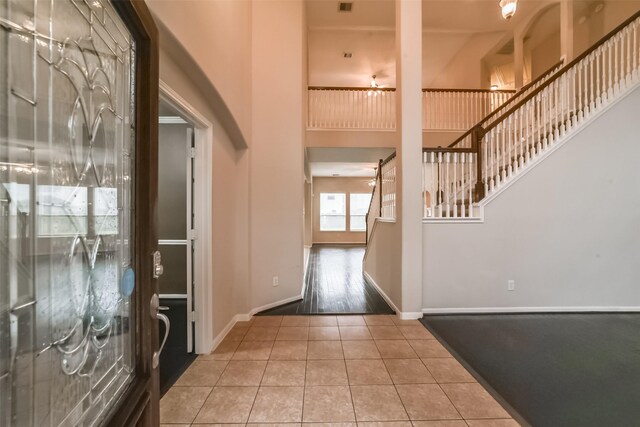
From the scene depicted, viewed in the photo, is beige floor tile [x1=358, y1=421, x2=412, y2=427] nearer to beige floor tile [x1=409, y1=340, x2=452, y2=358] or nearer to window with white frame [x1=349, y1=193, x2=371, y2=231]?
beige floor tile [x1=409, y1=340, x2=452, y2=358]

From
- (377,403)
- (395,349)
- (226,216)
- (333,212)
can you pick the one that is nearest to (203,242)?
(226,216)

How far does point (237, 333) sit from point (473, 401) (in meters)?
2.22

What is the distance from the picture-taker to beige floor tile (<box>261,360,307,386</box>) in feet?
6.89

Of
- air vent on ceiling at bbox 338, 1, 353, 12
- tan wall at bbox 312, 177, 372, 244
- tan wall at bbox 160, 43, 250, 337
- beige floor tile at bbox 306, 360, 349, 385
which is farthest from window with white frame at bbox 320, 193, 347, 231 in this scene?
beige floor tile at bbox 306, 360, 349, 385

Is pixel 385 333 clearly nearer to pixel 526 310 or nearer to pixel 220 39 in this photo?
pixel 526 310

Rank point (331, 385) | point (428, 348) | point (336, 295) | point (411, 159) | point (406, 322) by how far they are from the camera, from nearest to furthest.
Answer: point (331, 385), point (428, 348), point (406, 322), point (411, 159), point (336, 295)

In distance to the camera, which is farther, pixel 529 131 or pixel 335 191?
pixel 335 191

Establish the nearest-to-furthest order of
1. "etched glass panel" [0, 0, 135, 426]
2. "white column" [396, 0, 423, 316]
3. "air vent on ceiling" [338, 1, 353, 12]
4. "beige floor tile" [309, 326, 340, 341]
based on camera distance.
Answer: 1. "etched glass panel" [0, 0, 135, 426]
2. "beige floor tile" [309, 326, 340, 341]
3. "white column" [396, 0, 423, 316]
4. "air vent on ceiling" [338, 1, 353, 12]

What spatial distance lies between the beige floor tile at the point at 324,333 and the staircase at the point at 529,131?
1763 millimetres

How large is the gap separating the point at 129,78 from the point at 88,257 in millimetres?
596

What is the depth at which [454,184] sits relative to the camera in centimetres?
355

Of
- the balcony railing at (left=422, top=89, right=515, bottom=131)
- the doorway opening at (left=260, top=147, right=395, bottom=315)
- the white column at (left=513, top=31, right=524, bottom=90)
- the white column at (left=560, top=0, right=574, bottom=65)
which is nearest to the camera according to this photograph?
the doorway opening at (left=260, top=147, right=395, bottom=315)

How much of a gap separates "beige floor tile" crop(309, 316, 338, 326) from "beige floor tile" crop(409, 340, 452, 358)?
902mm

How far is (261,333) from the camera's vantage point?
296 cm
